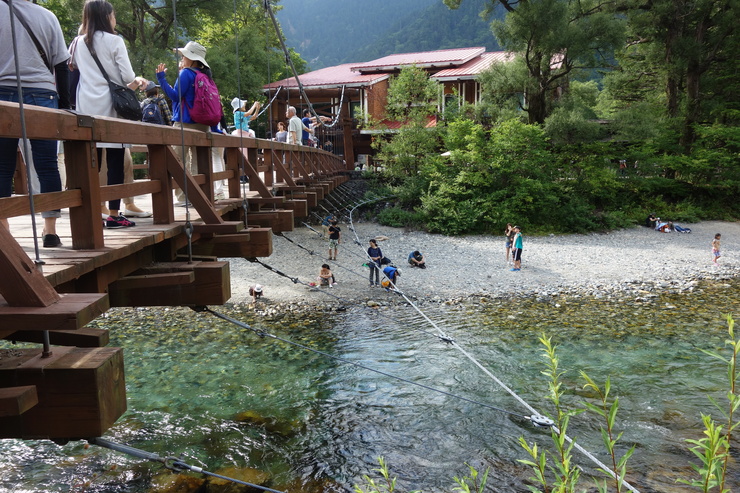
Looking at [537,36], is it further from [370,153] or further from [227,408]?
[227,408]

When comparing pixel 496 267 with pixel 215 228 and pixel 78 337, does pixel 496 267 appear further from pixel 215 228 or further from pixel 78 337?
pixel 78 337

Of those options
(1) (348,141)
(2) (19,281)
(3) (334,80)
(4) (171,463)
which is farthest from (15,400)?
(3) (334,80)

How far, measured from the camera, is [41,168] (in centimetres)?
262

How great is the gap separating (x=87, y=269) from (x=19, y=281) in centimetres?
→ 79

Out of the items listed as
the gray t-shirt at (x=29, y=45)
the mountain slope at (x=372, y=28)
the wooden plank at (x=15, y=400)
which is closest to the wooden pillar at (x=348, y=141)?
the gray t-shirt at (x=29, y=45)

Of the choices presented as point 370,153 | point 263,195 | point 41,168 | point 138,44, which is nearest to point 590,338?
point 263,195

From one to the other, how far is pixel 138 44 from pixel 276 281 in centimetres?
1173

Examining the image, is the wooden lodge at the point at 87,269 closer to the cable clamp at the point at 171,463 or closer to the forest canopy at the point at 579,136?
the cable clamp at the point at 171,463

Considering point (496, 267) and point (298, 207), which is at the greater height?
point (298, 207)

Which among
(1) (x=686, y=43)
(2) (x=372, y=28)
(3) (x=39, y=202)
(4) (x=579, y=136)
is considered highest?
(2) (x=372, y=28)

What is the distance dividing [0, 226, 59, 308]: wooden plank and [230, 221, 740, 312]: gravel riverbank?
26.3 ft

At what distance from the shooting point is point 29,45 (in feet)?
8.98

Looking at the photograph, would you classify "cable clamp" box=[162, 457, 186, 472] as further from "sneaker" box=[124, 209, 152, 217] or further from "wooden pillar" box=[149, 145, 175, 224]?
"sneaker" box=[124, 209, 152, 217]

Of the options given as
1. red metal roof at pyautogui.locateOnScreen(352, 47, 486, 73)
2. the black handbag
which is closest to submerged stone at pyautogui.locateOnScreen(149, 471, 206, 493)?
the black handbag
